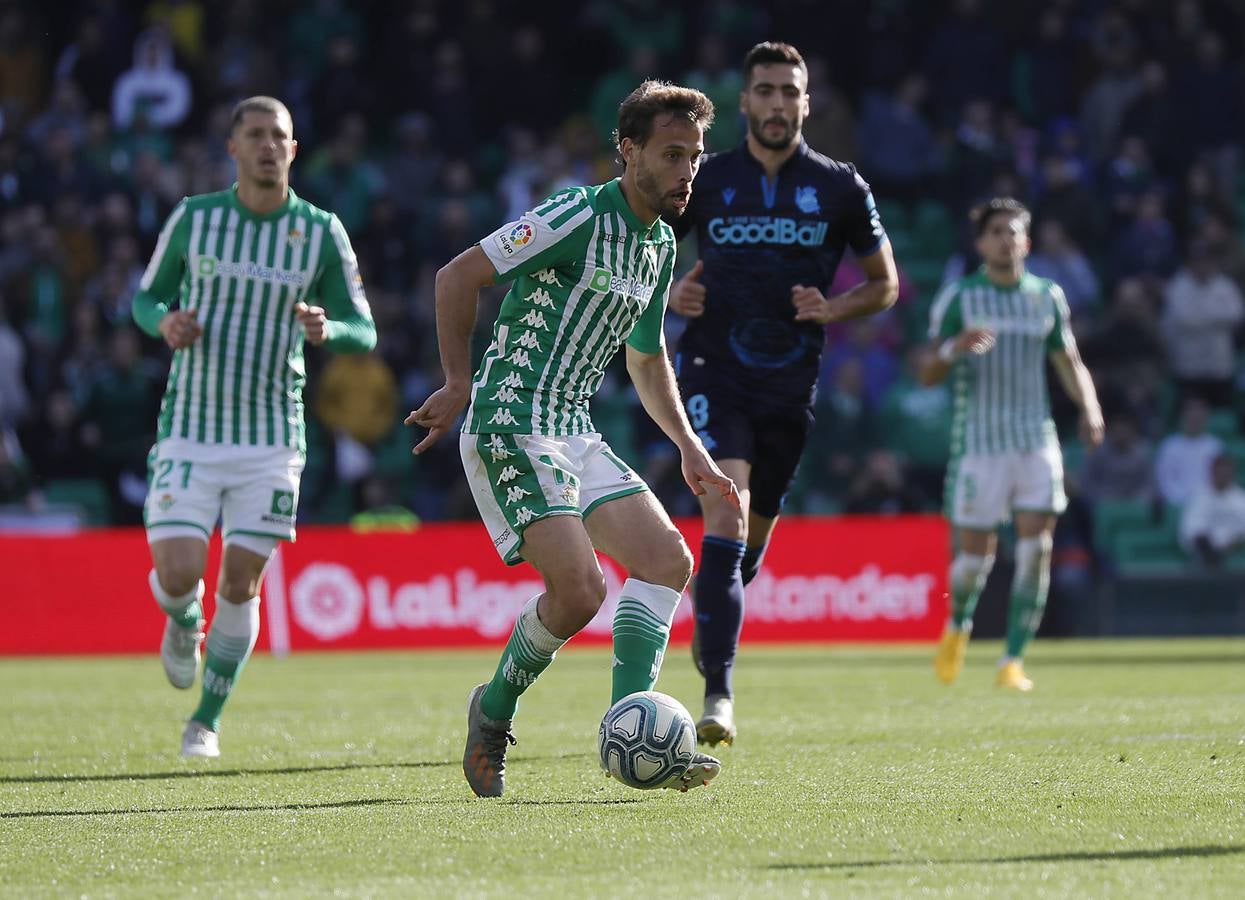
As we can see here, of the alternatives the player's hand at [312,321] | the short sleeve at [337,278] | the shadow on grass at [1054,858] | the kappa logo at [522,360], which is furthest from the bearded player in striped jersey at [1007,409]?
the shadow on grass at [1054,858]

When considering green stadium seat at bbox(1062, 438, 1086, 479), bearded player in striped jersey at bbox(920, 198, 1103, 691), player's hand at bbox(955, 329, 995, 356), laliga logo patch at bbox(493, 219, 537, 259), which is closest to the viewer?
laliga logo patch at bbox(493, 219, 537, 259)

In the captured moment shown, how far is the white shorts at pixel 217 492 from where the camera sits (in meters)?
7.48

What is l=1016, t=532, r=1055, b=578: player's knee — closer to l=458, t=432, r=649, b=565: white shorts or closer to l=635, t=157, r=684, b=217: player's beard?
l=458, t=432, r=649, b=565: white shorts

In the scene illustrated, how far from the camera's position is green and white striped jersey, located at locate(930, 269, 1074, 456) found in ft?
36.6

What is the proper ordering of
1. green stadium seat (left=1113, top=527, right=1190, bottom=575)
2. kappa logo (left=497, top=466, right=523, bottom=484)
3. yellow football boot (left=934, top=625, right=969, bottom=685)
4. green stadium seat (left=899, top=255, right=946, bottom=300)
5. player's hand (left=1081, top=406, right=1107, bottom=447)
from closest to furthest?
kappa logo (left=497, top=466, right=523, bottom=484)
player's hand (left=1081, top=406, right=1107, bottom=447)
yellow football boot (left=934, top=625, right=969, bottom=685)
green stadium seat (left=1113, top=527, right=1190, bottom=575)
green stadium seat (left=899, top=255, right=946, bottom=300)

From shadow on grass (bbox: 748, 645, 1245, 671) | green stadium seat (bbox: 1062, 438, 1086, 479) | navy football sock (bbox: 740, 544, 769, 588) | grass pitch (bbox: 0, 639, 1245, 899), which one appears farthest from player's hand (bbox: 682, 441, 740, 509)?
green stadium seat (bbox: 1062, 438, 1086, 479)

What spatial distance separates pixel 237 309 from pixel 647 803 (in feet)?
9.75

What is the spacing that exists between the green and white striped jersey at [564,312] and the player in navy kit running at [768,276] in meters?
A: 1.64

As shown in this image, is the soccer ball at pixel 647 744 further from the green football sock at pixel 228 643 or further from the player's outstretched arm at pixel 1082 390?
the player's outstretched arm at pixel 1082 390

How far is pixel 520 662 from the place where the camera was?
586cm

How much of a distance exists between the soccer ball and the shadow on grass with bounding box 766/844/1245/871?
1.03 meters

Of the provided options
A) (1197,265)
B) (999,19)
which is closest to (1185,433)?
(1197,265)

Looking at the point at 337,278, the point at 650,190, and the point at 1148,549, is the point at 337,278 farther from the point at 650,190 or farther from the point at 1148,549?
the point at 1148,549

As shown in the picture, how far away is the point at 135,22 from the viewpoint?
20.7m
